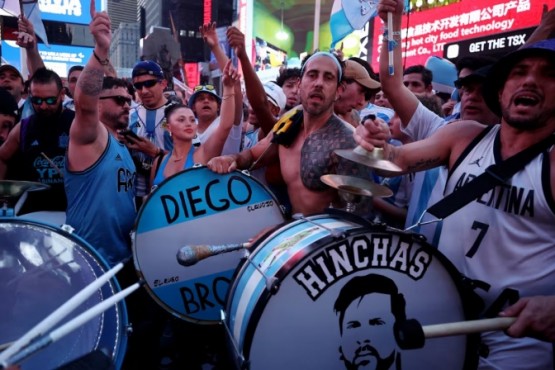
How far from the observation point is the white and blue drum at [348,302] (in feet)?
6.01

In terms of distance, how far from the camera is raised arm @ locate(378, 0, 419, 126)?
262 cm

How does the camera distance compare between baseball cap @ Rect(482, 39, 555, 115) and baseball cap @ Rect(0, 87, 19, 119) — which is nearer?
baseball cap @ Rect(482, 39, 555, 115)

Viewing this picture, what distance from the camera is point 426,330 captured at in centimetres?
146

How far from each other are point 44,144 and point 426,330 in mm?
3293

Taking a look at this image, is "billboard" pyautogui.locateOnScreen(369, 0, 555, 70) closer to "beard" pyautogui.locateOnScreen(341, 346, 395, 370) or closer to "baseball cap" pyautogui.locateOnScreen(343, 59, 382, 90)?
"baseball cap" pyautogui.locateOnScreen(343, 59, 382, 90)

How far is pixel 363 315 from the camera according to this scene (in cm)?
187

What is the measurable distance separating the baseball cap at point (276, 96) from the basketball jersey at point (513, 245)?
3.68 m

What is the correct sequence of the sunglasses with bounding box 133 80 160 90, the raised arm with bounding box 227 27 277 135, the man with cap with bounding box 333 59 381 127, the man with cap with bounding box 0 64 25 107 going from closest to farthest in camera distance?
the raised arm with bounding box 227 27 277 135
the man with cap with bounding box 333 59 381 127
the sunglasses with bounding box 133 80 160 90
the man with cap with bounding box 0 64 25 107

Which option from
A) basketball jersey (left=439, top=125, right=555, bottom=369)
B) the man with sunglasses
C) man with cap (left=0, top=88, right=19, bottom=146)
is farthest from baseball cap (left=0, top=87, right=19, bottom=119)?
basketball jersey (left=439, top=125, right=555, bottom=369)

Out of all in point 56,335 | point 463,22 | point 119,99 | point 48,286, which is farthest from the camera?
point 463,22

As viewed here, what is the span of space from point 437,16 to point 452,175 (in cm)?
1736

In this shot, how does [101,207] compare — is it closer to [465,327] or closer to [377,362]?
[377,362]

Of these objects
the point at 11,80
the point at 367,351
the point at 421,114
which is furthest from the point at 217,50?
the point at 11,80

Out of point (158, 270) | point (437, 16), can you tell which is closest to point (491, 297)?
point (158, 270)
